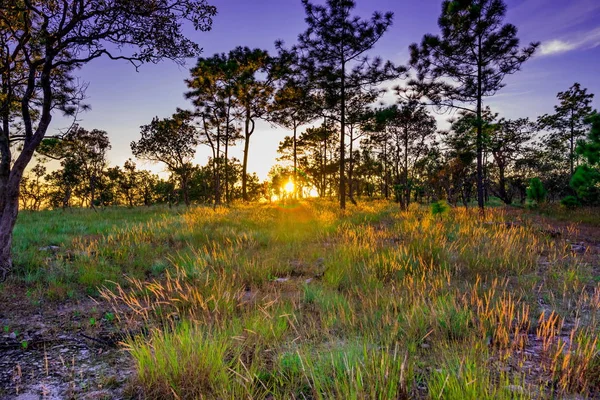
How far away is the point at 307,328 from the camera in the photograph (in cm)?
305

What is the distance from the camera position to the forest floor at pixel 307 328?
2059 millimetres

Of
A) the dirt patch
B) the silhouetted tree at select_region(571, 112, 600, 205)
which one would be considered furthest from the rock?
the silhouetted tree at select_region(571, 112, 600, 205)

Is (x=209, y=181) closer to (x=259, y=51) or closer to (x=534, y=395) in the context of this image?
(x=259, y=51)

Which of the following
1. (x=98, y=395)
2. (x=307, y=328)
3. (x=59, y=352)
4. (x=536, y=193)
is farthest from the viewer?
(x=536, y=193)

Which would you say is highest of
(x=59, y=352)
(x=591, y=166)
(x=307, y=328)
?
(x=591, y=166)

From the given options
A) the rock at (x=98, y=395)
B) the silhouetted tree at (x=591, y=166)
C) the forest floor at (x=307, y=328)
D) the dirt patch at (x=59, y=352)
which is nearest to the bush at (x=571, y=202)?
the silhouetted tree at (x=591, y=166)

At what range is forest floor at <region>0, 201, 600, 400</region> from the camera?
6.75 feet

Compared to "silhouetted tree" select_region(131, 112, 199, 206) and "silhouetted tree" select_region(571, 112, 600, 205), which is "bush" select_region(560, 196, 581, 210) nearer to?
"silhouetted tree" select_region(571, 112, 600, 205)

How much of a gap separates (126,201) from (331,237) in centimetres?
6600

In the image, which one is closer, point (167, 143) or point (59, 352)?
point (59, 352)

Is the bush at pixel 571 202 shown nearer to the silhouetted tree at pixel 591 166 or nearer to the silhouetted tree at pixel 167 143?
the silhouetted tree at pixel 591 166

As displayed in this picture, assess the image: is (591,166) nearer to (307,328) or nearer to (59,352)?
(307,328)

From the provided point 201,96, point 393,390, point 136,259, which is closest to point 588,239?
point 393,390

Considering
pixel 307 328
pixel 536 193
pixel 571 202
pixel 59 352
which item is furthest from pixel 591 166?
pixel 59 352
